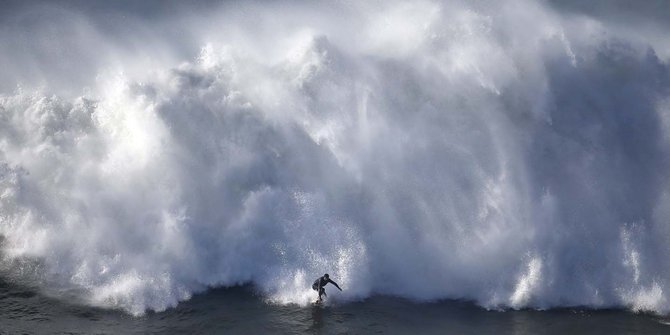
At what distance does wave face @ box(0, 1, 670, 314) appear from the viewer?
18578 mm

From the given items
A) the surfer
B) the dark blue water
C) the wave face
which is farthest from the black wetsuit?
the wave face

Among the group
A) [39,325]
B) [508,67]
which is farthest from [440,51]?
[39,325]

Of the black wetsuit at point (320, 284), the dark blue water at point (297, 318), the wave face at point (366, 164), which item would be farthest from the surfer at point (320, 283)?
the wave face at point (366, 164)

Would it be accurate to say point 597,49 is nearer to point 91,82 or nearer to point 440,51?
point 440,51

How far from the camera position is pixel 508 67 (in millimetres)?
21266

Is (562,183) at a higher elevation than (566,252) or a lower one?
higher

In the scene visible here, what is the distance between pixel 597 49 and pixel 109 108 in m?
19.4

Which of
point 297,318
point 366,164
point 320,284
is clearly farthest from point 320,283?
point 366,164

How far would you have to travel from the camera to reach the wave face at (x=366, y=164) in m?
18.6

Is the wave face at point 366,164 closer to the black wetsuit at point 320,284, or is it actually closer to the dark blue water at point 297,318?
the dark blue water at point 297,318

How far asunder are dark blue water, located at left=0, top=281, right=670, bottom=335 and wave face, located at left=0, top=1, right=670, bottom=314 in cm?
64

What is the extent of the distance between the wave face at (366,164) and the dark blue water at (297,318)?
635mm

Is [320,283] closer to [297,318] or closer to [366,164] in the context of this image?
[297,318]

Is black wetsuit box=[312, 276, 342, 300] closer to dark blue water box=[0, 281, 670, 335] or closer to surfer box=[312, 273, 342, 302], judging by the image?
surfer box=[312, 273, 342, 302]
